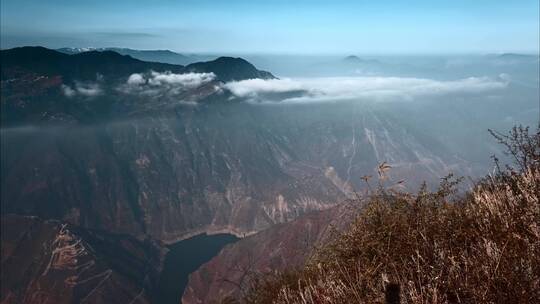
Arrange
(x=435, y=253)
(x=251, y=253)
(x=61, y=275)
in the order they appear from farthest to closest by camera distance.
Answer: (x=61, y=275), (x=251, y=253), (x=435, y=253)

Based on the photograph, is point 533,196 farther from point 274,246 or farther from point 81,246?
point 81,246

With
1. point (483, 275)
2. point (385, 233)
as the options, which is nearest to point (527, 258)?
point (483, 275)

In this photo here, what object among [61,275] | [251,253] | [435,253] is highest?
[435,253]

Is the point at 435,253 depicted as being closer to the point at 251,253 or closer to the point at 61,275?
the point at 251,253

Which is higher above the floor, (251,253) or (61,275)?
(251,253)

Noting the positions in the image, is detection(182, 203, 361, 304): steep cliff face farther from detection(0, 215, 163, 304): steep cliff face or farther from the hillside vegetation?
the hillside vegetation

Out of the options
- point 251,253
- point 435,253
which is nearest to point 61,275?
point 251,253

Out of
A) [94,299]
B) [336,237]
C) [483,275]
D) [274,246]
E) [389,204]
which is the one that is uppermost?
[483,275]

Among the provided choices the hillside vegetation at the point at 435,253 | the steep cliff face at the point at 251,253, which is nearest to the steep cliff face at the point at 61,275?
the steep cliff face at the point at 251,253

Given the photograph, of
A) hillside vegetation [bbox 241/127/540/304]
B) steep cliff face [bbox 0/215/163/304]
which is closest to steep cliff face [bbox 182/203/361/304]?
steep cliff face [bbox 0/215/163/304]
